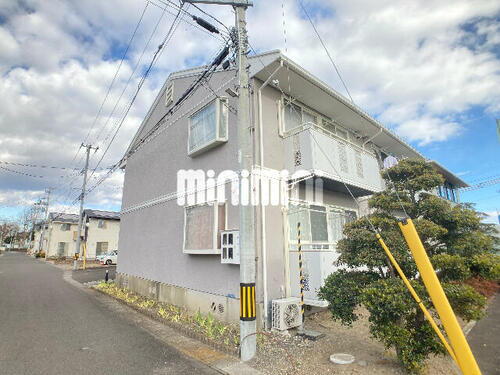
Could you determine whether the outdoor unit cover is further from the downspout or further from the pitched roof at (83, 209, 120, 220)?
the pitched roof at (83, 209, 120, 220)

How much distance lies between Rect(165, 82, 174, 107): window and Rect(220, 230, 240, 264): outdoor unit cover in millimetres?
6831

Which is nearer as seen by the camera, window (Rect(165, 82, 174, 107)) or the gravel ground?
the gravel ground

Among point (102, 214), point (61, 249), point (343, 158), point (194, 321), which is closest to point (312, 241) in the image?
point (343, 158)

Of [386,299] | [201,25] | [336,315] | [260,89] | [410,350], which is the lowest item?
[410,350]

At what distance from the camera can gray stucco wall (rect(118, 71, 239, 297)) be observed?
793cm

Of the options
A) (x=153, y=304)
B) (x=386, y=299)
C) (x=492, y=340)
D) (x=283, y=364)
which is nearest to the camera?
(x=386, y=299)

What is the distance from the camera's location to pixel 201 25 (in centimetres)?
613

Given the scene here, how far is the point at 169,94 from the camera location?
11.6m

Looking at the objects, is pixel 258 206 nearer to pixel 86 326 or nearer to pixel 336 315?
pixel 336 315

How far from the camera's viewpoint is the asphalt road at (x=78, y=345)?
4742 millimetres

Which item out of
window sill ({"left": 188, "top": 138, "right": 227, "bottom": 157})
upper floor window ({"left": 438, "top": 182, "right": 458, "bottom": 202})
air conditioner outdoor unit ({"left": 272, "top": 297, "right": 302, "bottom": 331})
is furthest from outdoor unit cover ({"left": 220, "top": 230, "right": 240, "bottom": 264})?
upper floor window ({"left": 438, "top": 182, "right": 458, "bottom": 202})

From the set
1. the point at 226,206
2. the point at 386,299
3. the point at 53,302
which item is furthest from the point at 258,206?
the point at 53,302

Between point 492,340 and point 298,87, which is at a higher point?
point 298,87

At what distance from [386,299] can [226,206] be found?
4.80 m
